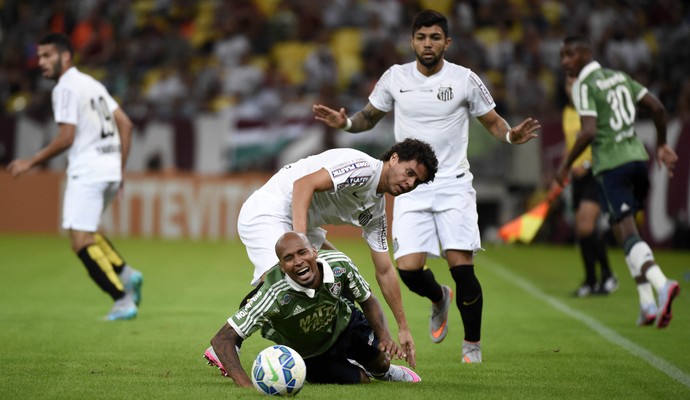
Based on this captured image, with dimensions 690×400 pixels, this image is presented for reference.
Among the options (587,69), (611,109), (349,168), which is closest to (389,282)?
(349,168)

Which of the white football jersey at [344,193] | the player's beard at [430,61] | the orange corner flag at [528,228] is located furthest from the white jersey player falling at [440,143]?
the orange corner flag at [528,228]

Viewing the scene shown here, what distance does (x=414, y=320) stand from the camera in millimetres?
10469

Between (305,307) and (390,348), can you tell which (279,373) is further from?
(390,348)

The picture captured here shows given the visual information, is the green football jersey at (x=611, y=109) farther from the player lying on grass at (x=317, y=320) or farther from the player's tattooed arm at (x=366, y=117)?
the player lying on grass at (x=317, y=320)

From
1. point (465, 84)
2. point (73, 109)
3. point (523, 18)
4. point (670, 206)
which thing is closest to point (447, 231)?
point (465, 84)

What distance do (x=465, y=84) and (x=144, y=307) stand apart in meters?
4.57

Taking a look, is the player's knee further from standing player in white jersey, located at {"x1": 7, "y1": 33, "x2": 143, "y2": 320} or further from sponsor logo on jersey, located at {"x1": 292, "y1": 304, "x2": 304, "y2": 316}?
standing player in white jersey, located at {"x1": 7, "y1": 33, "x2": 143, "y2": 320}

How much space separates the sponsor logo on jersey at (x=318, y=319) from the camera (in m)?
6.54

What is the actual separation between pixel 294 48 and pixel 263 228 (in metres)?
17.1

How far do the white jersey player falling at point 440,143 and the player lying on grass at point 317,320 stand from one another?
1487 millimetres

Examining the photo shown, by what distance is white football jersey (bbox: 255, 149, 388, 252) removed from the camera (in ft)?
22.2

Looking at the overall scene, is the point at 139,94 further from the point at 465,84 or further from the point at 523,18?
the point at 465,84

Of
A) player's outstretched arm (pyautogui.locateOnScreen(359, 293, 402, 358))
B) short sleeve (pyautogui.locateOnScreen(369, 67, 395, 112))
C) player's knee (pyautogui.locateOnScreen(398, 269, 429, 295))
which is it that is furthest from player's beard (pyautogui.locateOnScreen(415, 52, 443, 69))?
player's outstretched arm (pyautogui.locateOnScreen(359, 293, 402, 358))

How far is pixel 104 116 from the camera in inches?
423
